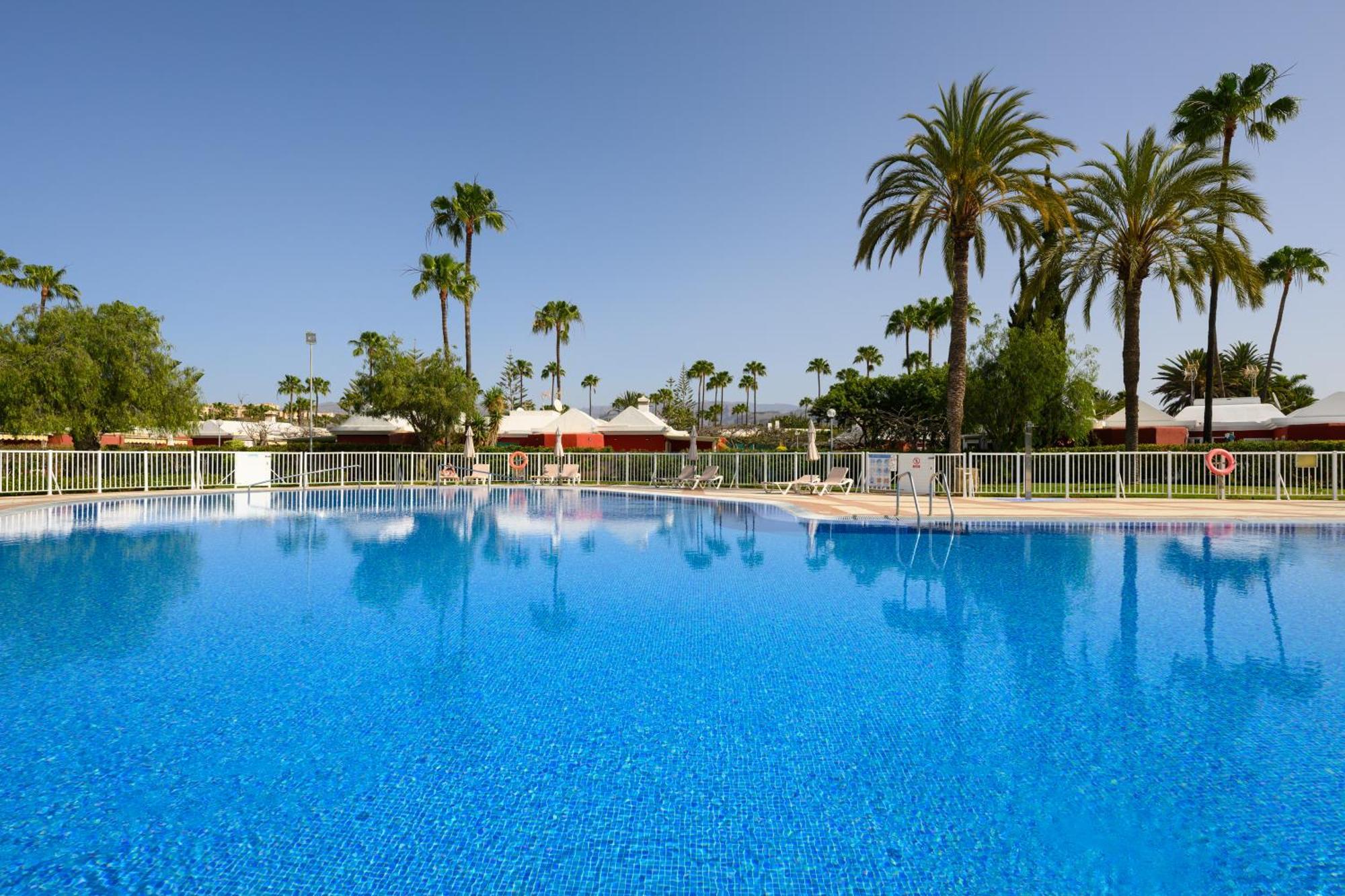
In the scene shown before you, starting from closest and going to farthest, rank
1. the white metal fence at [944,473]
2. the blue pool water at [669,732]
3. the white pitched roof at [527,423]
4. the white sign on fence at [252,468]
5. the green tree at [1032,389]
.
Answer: the blue pool water at [669,732] < the white metal fence at [944,473] < the white sign on fence at [252,468] < the green tree at [1032,389] < the white pitched roof at [527,423]

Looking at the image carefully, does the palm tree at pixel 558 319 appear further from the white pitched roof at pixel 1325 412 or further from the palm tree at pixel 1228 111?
the white pitched roof at pixel 1325 412

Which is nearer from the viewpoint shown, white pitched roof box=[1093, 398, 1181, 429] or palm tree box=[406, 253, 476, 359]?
palm tree box=[406, 253, 476, 359]

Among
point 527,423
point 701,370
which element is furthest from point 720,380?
point 527,423

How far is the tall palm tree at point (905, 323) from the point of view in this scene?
52531 mm

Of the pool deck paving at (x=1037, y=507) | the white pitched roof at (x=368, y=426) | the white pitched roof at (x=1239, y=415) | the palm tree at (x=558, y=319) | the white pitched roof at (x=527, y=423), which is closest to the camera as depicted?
the pool deck paving at (x=1037, y=507)

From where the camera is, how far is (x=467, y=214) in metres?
31.9

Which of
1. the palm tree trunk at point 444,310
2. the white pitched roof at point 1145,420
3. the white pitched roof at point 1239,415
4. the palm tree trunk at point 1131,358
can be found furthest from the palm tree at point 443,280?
the white pitched roof at point 1239,415

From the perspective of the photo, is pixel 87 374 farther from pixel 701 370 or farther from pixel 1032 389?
pixel 701 370

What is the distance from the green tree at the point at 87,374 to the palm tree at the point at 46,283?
15261 mm

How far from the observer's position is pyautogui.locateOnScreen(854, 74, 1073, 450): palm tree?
17672 mm

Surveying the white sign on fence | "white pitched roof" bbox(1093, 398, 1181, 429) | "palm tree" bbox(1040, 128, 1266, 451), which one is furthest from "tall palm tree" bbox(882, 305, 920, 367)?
the white sign on fence

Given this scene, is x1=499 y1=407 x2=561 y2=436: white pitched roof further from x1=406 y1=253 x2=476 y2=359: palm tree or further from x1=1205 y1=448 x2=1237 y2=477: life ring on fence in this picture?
x1=1205 y1=448 x2=1237 y2=477: life ring on fence

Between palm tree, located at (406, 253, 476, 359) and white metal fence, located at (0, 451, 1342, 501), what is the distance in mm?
11490

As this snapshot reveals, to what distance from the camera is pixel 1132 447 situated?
19.7 metres
